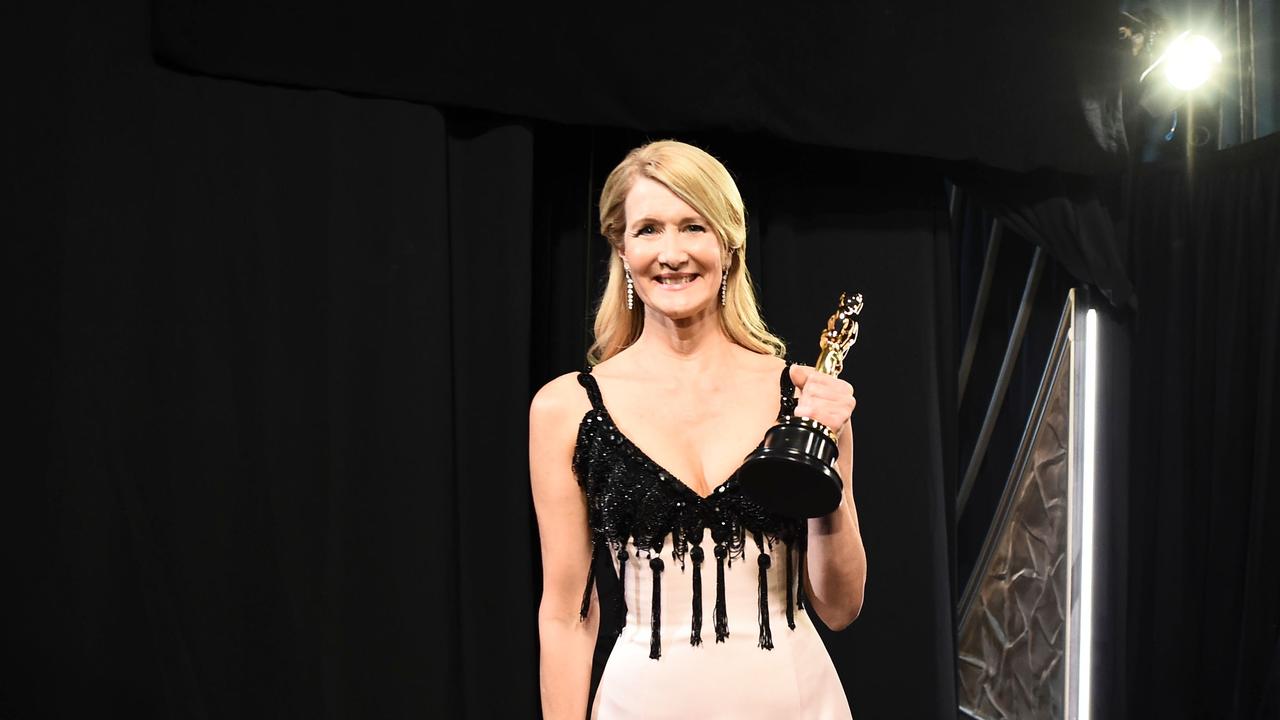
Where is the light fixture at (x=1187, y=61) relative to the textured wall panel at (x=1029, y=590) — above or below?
above

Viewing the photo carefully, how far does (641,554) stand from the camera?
1.54 meters

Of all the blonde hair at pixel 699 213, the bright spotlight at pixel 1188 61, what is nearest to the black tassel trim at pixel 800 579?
the blonde hair at pixel 699 213

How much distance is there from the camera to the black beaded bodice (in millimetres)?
1495

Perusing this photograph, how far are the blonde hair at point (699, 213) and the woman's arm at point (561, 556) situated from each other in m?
0.16

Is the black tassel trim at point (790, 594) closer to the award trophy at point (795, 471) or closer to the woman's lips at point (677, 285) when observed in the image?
the award trophy at point (795, 471)

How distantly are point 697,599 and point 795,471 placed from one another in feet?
1.01

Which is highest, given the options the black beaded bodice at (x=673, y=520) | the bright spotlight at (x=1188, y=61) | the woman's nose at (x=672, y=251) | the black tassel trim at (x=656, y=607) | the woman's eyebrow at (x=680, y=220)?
the bright spotlight at (x=1188, y=61)

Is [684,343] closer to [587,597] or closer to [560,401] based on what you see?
[560,401]

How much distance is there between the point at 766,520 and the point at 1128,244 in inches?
99.6

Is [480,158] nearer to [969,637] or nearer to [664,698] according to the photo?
[664,698]

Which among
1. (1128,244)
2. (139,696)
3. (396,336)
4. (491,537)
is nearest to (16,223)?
(396,336)

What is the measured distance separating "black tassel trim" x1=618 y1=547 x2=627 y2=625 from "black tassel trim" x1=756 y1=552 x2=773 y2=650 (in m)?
0.19

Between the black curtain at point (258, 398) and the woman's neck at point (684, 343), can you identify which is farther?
the black curtain at point (258, 398)

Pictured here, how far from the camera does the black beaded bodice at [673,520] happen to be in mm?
1495
